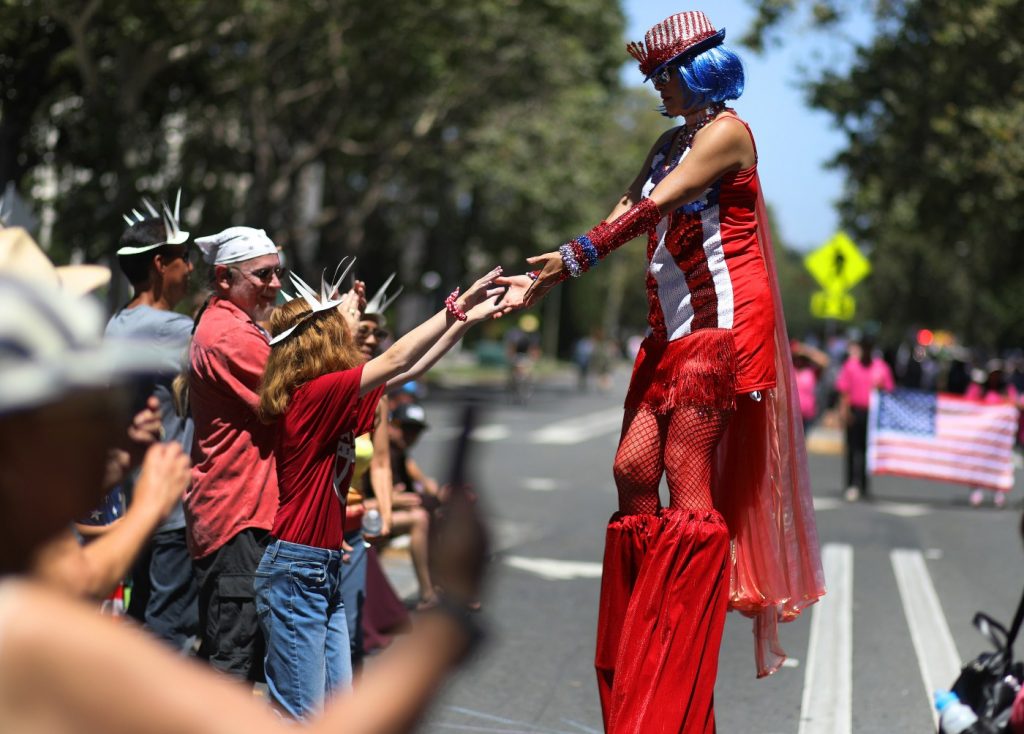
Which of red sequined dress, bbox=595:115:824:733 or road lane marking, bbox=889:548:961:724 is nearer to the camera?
red sequined dress, bbox=595:115:824:733

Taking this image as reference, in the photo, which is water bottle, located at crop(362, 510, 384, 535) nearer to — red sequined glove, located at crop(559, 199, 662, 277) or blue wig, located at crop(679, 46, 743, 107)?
red sequined glove, located at crop(559, 199, 662, 277)

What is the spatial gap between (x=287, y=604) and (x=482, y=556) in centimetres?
259

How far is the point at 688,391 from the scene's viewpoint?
4184 mm

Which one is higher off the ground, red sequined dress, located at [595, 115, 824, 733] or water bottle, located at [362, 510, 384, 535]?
red sequined dress, located at [595, 115, 824, 733]

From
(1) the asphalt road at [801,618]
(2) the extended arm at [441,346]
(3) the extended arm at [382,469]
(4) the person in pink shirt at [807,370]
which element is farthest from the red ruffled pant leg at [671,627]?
(4) the person in pink shirt at [807,370]

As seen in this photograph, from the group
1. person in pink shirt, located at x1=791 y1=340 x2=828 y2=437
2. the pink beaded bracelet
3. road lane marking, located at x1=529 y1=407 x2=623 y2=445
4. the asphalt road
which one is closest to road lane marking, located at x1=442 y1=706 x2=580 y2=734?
the asphalt road

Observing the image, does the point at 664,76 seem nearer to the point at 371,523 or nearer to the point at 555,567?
the point at 371,523

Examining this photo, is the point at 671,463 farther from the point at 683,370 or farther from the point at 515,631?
the point at 515,631

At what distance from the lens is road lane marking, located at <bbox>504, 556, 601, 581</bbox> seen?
397 inches

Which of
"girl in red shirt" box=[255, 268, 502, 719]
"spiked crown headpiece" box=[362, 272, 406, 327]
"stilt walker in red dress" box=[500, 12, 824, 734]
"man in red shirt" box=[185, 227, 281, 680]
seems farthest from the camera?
"spiked crown headpiece" box=[362, 272, 406, 327]

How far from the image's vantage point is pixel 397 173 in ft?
120

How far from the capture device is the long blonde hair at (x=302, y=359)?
177 inches

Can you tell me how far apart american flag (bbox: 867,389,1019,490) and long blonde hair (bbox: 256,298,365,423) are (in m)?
13.2

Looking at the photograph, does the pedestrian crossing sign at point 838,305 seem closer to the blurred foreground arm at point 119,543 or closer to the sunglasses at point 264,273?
the sunglasses at point 264,273
